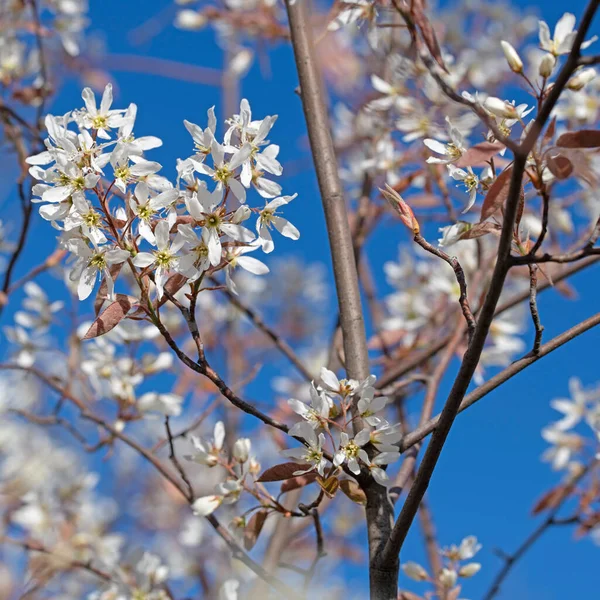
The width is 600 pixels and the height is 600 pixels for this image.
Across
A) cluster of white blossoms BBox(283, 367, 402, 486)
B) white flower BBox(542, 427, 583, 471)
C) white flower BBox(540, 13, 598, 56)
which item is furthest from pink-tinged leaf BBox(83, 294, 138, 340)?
white flower BBox(542, 427, 583, 471)

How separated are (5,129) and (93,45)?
1.84 meters

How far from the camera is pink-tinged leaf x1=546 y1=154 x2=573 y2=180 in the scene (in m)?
0.78

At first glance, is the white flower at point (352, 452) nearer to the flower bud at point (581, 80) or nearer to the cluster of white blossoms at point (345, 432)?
the cluster of white blossoms at point (345, 432)

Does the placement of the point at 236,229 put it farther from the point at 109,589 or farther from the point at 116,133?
the point at 109,589

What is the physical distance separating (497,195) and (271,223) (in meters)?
0.30

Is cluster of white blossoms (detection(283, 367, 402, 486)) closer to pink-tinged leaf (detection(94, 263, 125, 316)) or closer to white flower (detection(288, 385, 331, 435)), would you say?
white flower (detection(288, 385, 331, 435))

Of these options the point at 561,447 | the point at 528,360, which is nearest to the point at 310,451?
the point at 528,360

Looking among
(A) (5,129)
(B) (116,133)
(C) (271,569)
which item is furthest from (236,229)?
(A) (5,129)

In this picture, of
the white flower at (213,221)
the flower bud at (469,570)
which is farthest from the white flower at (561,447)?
the white flower at (213,221)

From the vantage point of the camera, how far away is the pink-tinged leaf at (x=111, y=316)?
0.92 metres

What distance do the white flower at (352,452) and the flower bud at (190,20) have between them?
1.97m

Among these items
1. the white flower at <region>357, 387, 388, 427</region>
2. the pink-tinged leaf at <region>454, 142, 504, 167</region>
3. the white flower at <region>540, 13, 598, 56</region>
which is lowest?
the white flower at <region>357, 387, 388, 427</region>

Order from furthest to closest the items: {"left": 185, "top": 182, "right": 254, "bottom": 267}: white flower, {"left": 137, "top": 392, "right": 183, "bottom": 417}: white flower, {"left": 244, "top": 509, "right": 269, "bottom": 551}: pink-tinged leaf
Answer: {"left": 137, "top": 392, "right": 183, "bottom": 417}: white flower, {"left": 244, "top": 509, "right": 269, "bottom": 551}: pink-tinged leaf, {"left": 185, "top": 182, "right": 254, "bottom": 267}: white flower

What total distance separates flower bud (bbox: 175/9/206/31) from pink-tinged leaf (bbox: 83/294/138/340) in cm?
186
